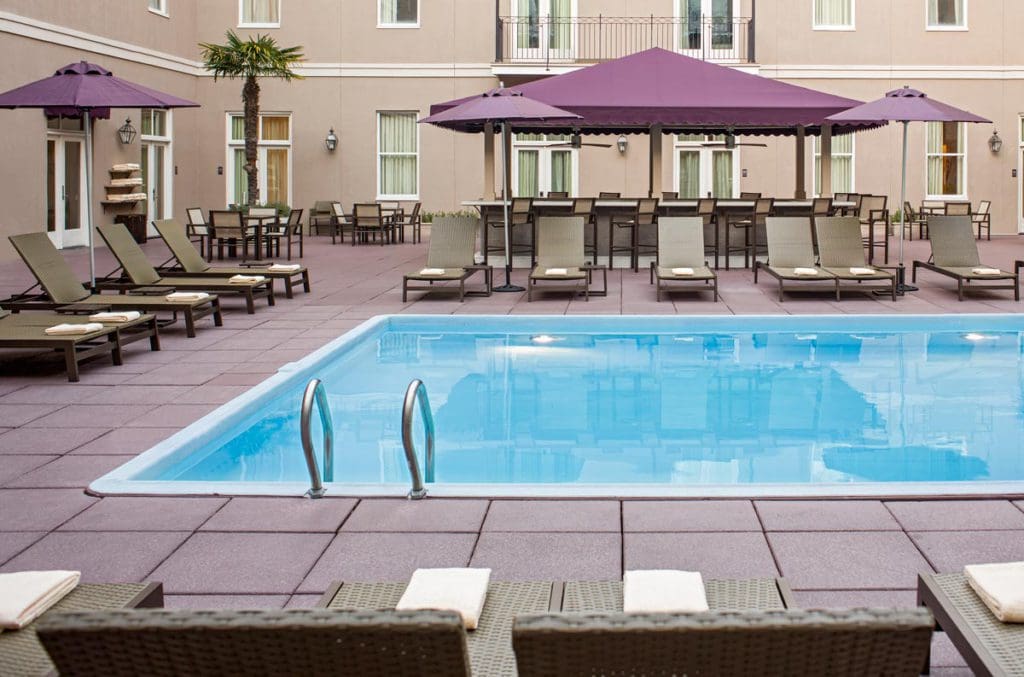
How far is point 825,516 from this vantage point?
459 centimetres

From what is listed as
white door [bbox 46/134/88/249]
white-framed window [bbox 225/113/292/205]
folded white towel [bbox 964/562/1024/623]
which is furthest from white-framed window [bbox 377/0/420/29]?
folded white towel [bbox 964/562/1024/623]

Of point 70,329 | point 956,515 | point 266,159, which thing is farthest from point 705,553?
point 266,159

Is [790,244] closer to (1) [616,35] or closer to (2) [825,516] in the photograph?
(2) [825,516]

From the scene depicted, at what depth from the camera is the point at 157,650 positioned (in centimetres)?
183

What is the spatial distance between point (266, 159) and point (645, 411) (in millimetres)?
17890

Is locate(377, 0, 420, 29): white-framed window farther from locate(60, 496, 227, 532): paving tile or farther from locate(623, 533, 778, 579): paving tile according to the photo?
locate(623, 533, 778, 579): paving tile

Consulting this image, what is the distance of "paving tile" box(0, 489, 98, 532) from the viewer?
463cm

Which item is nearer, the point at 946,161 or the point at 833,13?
the point at 833,13

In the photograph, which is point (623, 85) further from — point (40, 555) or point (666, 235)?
point (40, 555)

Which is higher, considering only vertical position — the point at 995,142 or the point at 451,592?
the point at 995,142

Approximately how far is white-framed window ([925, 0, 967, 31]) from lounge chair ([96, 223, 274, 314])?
17.3m

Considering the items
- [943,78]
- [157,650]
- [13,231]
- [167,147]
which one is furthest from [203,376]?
[943,78]

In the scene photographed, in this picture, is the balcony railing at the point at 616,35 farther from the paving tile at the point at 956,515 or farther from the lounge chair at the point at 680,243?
the paving tile at the point at 956,515

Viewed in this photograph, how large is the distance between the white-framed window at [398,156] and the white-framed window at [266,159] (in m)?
1.94
